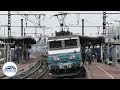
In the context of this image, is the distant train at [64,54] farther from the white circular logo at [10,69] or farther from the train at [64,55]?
the white circular logo at [10,69]

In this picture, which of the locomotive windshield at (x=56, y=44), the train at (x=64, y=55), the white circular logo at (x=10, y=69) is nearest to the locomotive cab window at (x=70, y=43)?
the train at (x=64, y=55)

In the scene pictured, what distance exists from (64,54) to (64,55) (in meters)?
0.08

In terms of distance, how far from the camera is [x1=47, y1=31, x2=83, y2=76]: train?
2272 centimetres

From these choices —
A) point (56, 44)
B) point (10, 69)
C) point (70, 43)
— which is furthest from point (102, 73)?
point (10, 69)

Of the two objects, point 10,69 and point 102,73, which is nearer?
point 10,69

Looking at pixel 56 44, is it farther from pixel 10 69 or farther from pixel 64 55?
pixel 10 69

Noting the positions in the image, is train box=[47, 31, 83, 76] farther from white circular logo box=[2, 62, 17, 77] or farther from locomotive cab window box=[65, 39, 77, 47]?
white circular logo box=[2, 62, 17, 77]

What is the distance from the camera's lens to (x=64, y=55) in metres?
22.8

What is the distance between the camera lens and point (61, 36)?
919 inches

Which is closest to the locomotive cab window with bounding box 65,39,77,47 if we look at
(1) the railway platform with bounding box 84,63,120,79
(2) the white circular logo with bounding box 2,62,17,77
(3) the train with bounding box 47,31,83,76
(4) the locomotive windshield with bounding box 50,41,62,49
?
(3) the train with bounding box 47,31,83,76
